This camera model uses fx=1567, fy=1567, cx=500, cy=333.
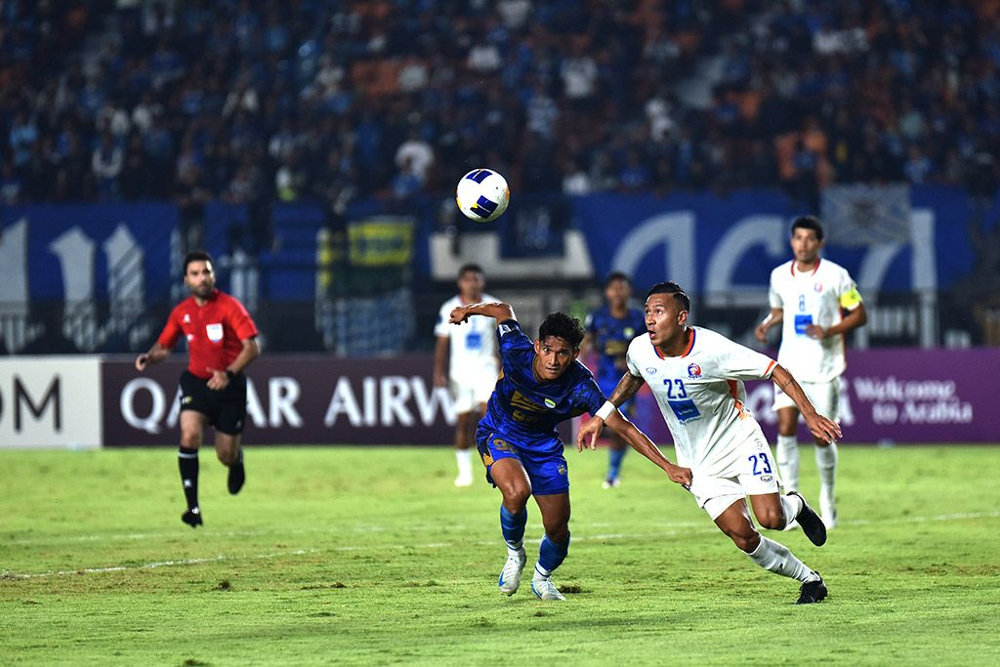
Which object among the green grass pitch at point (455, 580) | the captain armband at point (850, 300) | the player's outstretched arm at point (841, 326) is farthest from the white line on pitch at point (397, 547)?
the captain armband at point (850, 300)

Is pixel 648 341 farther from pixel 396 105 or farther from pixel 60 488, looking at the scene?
pixel 396 105

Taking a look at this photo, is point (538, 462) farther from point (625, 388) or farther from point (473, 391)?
point (473, 391)

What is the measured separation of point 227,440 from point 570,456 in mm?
7624

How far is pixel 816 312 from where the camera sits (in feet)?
41.1

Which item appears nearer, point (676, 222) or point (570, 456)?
point (570, 456)

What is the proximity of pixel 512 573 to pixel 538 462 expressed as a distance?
63 cm

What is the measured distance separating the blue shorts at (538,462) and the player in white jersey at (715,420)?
68 centimetres

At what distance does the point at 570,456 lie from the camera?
66.9 feet

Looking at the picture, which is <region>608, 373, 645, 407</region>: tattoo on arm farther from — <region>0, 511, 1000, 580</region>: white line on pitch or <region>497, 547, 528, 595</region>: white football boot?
<region>0, 511, 1000, 580</region>: white line on pitch

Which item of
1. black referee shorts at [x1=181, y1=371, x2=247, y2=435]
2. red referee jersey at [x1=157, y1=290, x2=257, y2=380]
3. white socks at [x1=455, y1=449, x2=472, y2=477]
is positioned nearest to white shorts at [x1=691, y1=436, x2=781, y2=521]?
Answer: red referee jersey at [x1=157, y1=290, x2=257, y2=380]

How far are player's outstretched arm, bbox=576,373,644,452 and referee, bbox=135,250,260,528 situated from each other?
5.21 metres

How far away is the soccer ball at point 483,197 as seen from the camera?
10.5m

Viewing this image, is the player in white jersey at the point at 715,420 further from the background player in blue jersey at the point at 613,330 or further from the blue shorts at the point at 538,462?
the background player in blue jersey at the point at 613,330

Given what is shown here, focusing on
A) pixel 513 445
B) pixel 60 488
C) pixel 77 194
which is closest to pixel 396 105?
pixel 77 194
